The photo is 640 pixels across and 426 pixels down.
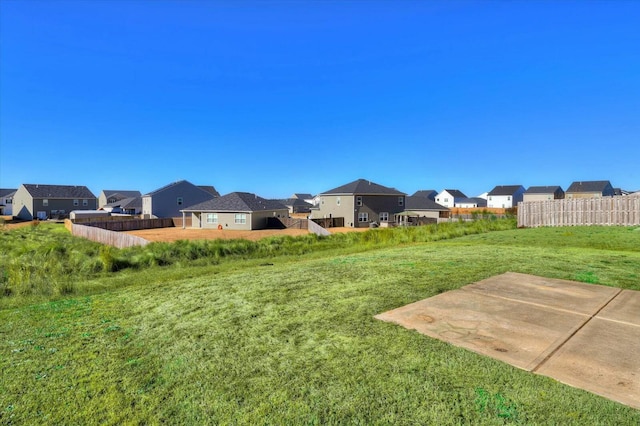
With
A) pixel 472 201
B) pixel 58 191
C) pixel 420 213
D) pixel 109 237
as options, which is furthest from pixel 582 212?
pixel 58 191

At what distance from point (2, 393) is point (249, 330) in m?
2.50

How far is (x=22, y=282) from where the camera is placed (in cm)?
991

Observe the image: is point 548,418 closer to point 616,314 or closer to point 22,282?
point 616,314

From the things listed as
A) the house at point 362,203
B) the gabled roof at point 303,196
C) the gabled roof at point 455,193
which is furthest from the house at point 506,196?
the gabled roof at point 303,196

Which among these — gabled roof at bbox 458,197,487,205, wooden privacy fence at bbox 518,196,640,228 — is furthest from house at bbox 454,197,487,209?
wooden privacy fence at bbox 518,196,640,228

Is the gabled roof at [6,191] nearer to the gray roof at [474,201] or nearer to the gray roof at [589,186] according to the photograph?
the gray roof at [474,201]

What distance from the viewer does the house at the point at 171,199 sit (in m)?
50.0

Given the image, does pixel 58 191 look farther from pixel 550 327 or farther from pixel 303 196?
pixel 550 327

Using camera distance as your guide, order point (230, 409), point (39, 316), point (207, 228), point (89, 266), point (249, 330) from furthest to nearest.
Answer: point (207, 228) → point (89, 266) → point (39, 316) → point (249, 330) → point (230, 409)

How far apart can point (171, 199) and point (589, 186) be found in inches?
2903

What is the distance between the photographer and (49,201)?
60.8 metres

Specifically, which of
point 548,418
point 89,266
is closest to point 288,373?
point 548,418

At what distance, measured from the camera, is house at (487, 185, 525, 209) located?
78.5 meters

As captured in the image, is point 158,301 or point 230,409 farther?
point 158,301
